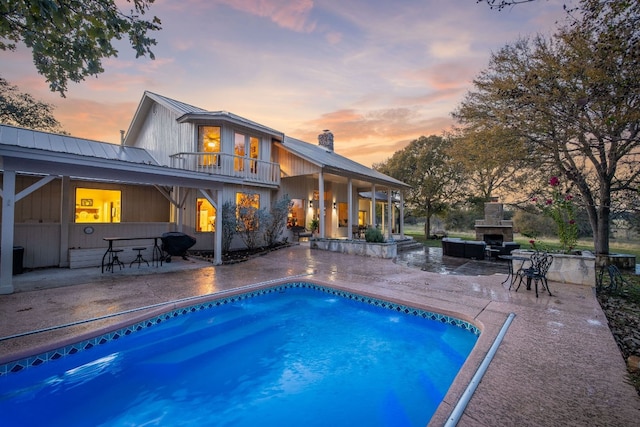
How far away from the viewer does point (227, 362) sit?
3.84m

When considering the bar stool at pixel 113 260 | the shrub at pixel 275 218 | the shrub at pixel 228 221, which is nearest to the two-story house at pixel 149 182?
the bar stool at pixel 113 260

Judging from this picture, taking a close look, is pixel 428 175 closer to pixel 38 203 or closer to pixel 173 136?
pixel 173 136

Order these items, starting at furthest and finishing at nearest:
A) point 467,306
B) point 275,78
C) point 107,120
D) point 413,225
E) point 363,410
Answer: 1. point 413,225
2. point 107,120
3. point 275,78
4. point 467,306
5. point 363,410

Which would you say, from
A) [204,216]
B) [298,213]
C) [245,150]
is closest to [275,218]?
[204,216]

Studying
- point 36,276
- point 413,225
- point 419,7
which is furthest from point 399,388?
point 413,225

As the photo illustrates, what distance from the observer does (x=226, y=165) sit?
10977 millimetres

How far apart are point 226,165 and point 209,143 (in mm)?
1320

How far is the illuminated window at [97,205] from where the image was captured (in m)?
10.2

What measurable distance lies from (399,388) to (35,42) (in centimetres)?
574

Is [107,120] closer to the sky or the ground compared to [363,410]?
closer to the sky

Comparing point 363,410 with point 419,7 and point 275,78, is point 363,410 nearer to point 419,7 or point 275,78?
point 419,7

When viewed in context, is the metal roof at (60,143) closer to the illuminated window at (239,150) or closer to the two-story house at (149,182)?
the two-story house at (149,182)

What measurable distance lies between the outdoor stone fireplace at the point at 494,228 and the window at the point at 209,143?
1202cm

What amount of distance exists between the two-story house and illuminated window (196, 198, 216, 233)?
38mm
